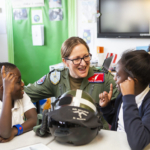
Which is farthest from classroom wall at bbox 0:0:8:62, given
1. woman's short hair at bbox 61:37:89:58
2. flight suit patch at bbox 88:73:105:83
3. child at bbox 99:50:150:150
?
child at bbox 99:50:150:150

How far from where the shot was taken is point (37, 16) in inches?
136

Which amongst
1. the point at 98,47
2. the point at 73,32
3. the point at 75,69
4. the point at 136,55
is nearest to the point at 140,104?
the point at 136,55

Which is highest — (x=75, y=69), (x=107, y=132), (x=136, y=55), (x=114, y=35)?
(x=114, y=35)

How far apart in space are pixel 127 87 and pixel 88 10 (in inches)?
88.8

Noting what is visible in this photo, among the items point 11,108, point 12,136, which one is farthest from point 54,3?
point 12,136

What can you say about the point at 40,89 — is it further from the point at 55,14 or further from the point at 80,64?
the point at 55,14

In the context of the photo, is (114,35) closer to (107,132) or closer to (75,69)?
(75,69)

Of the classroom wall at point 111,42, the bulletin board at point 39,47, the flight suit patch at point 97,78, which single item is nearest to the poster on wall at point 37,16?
the bulletin board at point 39,47

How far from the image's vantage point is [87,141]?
0.92 m

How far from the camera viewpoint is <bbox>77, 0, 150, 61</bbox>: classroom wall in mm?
2894

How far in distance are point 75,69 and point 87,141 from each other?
2.45 feet

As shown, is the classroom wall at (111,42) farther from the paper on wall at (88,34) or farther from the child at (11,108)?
the child at (11,108)

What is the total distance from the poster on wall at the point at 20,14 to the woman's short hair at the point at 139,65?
2739 mm

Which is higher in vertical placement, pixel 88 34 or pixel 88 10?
pixel 88 10
